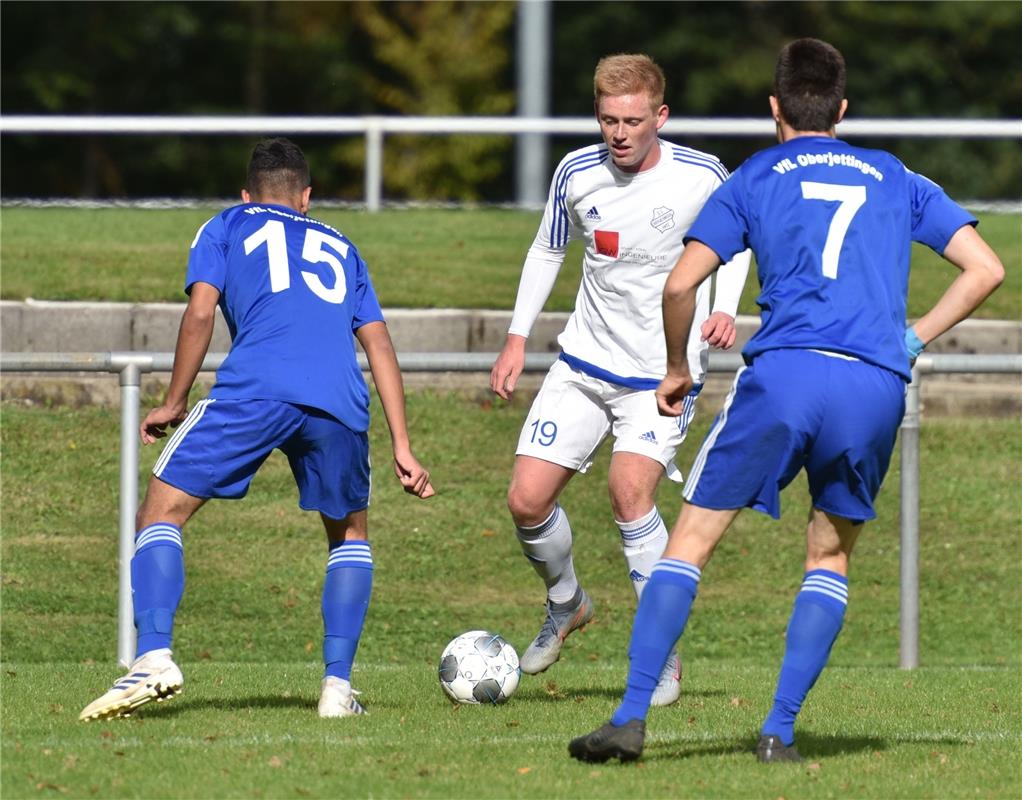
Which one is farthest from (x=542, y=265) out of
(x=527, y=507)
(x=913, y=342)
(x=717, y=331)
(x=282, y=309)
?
(x=913, y=342)

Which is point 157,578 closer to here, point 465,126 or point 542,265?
point 542,265

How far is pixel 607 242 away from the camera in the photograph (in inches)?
290

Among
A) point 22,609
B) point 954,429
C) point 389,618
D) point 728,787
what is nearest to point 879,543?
point 954,429

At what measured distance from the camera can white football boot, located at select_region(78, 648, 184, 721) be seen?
620 cm

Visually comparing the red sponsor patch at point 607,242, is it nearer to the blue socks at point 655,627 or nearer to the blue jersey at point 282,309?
the blue jersey at point 282,309

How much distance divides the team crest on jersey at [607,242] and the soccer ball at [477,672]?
5.33 ft

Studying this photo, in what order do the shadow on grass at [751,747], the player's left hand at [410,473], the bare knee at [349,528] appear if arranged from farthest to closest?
the bare knee at [349,528]
the player's left hand at [410,473]
the shadow on grass at [751,747]

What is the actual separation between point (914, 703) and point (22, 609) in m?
4.72

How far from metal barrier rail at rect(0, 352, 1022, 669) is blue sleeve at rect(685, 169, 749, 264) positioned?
252 centimetres

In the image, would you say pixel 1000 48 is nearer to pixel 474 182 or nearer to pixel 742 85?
pixel 742 85

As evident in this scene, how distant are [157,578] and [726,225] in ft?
7.77

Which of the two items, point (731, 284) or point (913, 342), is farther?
point (731, 284)

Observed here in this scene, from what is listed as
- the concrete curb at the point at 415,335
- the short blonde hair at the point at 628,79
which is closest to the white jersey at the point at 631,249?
the short blonde hair at the point at 628,79

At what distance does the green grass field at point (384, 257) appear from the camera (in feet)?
42.8
